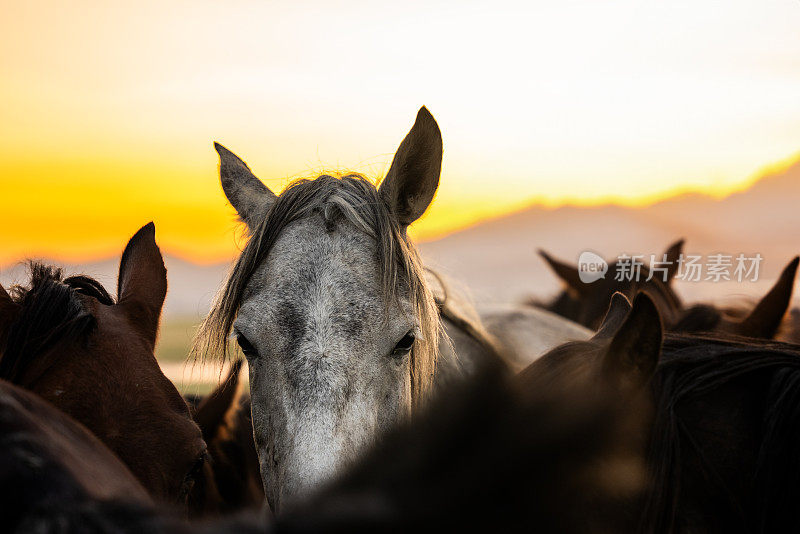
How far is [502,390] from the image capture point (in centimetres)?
88

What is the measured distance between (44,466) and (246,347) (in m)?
1.47

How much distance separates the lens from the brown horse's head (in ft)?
6.70

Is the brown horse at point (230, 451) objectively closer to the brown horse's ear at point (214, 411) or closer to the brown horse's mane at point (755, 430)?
the brown horse's ear at point (214, 411)

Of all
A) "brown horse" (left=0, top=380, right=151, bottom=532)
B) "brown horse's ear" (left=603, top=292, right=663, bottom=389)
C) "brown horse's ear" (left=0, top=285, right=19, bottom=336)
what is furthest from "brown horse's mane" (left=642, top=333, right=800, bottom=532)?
"brown horse's ear" (left=0, top=285, right=19, bottom=336)

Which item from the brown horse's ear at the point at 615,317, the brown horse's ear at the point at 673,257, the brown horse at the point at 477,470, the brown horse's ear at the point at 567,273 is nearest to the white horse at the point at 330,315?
the brown horse's ear at the point at 615,317

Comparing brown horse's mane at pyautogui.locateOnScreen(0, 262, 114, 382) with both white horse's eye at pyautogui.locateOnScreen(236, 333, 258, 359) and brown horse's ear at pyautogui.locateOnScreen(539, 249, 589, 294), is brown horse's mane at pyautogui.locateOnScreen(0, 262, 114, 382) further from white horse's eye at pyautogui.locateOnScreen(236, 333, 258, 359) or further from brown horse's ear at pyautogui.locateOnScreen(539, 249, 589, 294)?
brown horse's ear at pyautogui.locateOnScreen(539, 249, 589, 294)

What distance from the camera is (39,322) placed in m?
2.22

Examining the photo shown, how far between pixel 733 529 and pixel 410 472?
118 cm

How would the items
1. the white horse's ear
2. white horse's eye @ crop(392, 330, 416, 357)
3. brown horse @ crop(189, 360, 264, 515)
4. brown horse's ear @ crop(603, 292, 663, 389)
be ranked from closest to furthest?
brown horse's ear @ crop(603, 292, 663, 389) → white horse's eye @ crop(392, 330, 416, 357) → the white horse's ear → brown horse @ crop(189, 360, 264, 515)

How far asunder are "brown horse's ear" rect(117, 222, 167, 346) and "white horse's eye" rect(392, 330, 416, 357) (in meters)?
1.04

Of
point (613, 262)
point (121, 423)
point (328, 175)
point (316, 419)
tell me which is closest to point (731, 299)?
point (613, 262)

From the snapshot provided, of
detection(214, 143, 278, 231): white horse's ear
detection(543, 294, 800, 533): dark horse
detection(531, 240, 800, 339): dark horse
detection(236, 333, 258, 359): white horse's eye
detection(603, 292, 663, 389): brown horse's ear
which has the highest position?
detection(214, 143, 278, 231): white horse's ear

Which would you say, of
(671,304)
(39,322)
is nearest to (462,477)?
(39,322)

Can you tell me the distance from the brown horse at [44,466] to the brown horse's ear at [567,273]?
6086mm
